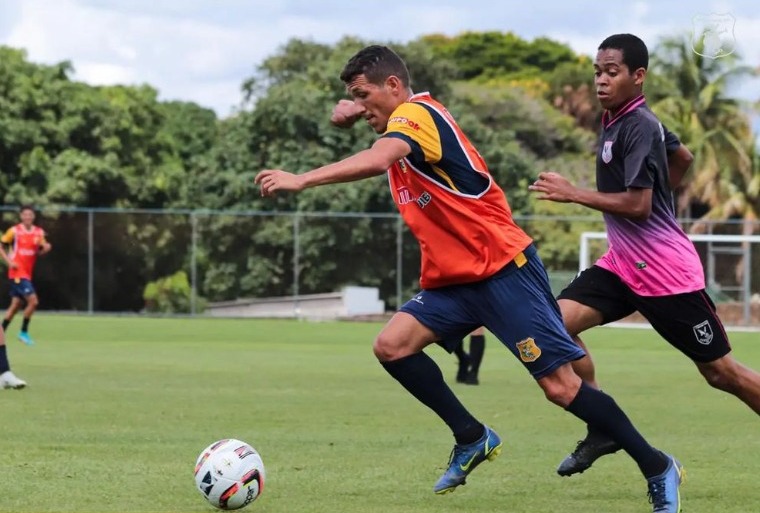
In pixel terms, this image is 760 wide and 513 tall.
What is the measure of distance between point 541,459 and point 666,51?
154 ft

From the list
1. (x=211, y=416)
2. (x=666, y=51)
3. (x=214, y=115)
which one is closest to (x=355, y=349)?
(x=211, y=416)

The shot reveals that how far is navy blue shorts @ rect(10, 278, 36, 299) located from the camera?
75.2ft

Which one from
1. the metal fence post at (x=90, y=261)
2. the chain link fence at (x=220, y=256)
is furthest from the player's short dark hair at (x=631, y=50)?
the metal fence post at (x=90, y=261)

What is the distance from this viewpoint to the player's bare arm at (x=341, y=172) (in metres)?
6.02

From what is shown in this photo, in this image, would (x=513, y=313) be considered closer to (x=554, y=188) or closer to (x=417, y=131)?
(x=554, y=188)

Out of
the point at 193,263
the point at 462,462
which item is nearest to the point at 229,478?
the point at 462,462

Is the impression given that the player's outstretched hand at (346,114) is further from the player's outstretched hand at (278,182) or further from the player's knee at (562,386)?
the player's knee at (562,386)

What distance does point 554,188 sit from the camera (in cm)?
670

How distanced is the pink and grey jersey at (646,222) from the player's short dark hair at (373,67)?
3.92 feet

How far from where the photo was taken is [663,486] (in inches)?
253

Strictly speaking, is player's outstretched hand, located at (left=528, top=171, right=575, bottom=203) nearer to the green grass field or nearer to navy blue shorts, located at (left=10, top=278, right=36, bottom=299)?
the green grass field

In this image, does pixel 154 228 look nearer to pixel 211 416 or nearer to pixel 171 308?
pixel 171 308

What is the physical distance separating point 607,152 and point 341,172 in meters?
1.79

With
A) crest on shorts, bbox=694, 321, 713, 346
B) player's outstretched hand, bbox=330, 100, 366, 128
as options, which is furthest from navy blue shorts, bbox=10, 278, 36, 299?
crest on shorts, bbox=694, 321, 713, 346
